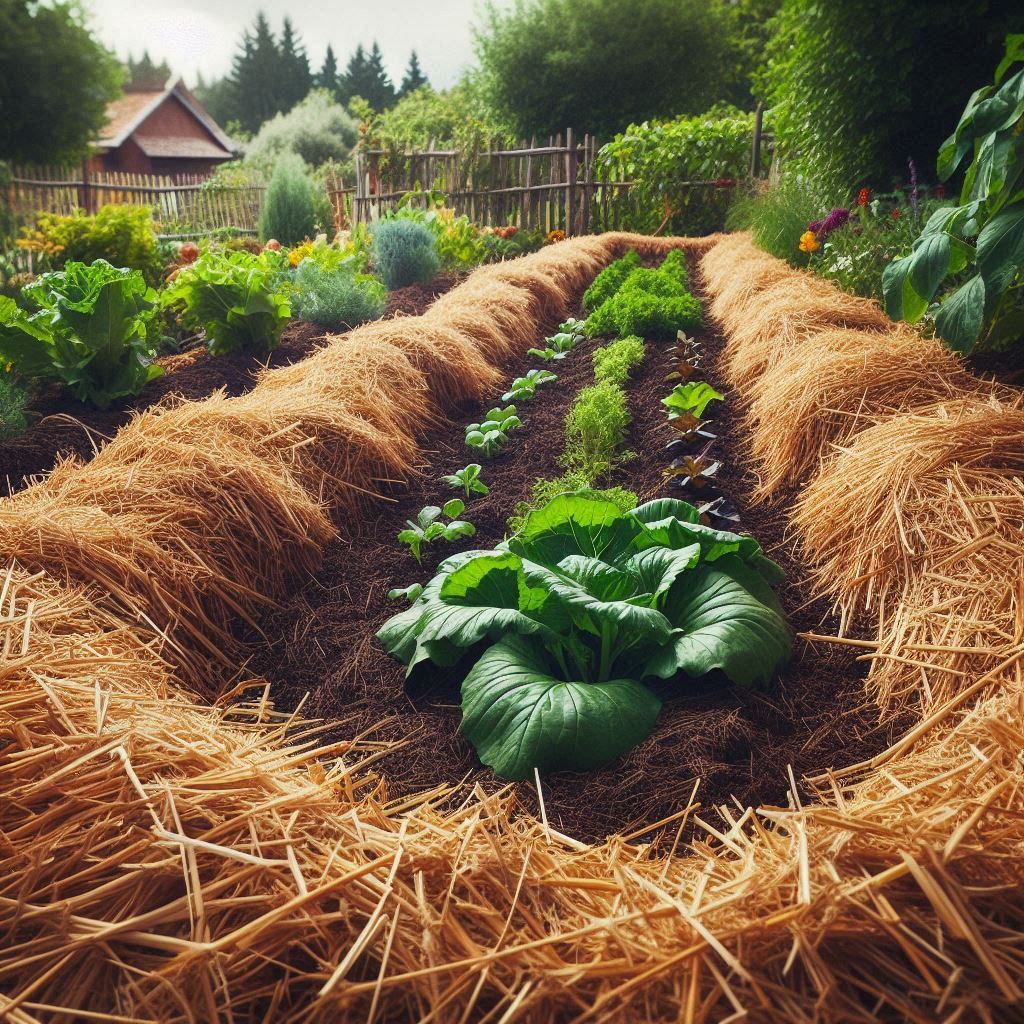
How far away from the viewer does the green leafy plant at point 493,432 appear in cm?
375

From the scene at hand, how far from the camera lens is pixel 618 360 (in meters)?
4.84

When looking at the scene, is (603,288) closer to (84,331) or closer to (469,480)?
(469,480)

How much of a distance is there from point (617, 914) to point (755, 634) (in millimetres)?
914

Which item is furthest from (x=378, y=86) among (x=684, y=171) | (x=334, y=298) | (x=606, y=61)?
(x=334, y=298)

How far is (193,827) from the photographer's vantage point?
1.27 metres

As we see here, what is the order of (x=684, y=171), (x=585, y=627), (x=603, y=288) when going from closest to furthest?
(x=585, y=627)
(x=603, y=288)
(x=684, y=171)

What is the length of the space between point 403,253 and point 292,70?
57.3 metres

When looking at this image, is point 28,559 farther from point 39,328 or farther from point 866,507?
point 866,507

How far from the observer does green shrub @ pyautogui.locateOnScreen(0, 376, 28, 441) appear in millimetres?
3744

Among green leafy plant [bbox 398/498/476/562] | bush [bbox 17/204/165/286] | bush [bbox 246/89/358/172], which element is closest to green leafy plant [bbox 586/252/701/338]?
green leafy plant [bbox 398/498/476/562]

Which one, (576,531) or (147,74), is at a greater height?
(147,74)

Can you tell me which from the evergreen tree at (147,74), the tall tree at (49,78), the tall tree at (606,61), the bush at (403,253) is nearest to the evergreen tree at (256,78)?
the evergreen tree at (147,74)

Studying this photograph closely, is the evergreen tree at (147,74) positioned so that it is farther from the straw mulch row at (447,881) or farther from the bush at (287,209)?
the straw mulch row at (447,881)

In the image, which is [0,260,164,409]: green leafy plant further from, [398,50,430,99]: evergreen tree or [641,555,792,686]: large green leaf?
[398,50,430,99]: evergreen tree
